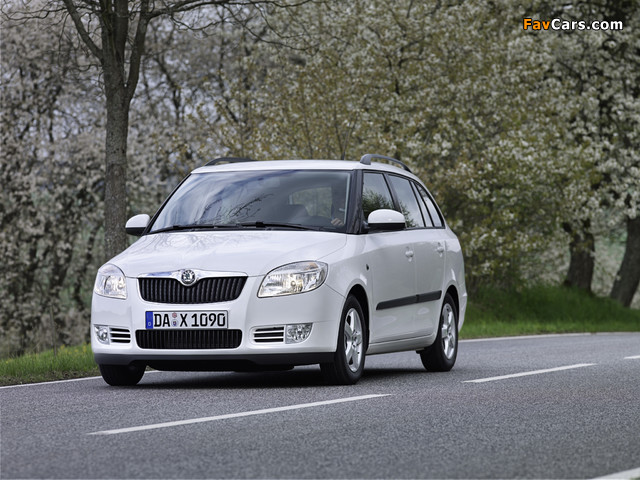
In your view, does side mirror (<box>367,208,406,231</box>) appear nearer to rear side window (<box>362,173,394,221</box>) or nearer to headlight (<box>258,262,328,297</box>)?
rear side window (<box>362,173,394,221</box>)

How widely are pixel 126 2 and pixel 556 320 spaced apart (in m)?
15.4

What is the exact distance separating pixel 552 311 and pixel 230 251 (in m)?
20.1

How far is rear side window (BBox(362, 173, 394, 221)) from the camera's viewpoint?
11.0 meters

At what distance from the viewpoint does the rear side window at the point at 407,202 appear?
39.3ft

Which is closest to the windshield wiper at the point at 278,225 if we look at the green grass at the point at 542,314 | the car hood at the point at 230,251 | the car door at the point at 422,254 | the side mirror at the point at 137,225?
the car hood at the point at 230,251

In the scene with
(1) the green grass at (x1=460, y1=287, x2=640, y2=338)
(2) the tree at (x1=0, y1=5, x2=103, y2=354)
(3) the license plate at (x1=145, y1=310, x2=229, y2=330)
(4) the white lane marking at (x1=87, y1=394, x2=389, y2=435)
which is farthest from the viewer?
(2) the tree at (x1=0, y1=5, x2=103, y2=354)

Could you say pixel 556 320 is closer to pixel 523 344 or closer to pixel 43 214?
pixel 523 344

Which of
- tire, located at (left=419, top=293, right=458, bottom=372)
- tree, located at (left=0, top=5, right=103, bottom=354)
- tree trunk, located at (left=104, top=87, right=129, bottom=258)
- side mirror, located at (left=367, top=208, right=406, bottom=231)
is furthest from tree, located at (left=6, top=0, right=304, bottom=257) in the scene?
tree, located at (left=0, top=5, right=103, bottom=354)

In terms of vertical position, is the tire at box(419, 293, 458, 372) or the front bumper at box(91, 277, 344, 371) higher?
the front bumper at box(91, 277, 344, 371)

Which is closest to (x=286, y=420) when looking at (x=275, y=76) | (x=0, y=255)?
(x=275, y=76)

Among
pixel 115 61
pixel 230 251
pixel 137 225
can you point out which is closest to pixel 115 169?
pixel 115 61

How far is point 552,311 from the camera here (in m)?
28.8

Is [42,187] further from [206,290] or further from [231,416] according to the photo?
[231,416]

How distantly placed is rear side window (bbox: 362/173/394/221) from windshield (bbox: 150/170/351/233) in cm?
20
